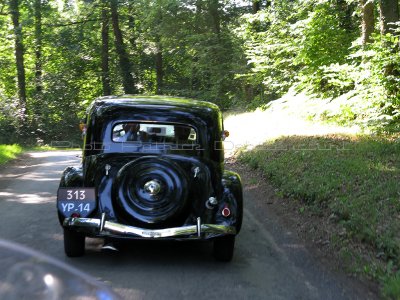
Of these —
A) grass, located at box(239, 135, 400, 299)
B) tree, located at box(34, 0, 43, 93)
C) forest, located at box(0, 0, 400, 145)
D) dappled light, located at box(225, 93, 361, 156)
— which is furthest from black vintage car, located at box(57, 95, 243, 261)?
tree, located at box(34, 0, 43, 93)

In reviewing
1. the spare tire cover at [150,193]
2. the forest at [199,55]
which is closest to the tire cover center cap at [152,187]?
the spare tire cover at [150,193]

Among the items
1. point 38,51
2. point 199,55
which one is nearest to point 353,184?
point 199,55

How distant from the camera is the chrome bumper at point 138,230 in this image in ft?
17.1

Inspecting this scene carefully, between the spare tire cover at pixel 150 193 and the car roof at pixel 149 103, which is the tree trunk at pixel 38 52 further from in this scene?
the spare tire cover at pixel 150 193

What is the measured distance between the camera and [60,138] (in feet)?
101

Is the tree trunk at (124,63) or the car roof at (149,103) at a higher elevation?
the tree trunk at (124,63)

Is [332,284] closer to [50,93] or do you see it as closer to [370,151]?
[370,151]

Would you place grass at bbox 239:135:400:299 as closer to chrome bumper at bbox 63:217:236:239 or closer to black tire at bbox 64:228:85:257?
Result: chrome bumper at bbox 63:217:236:239

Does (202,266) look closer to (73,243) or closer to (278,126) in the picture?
(73,243)

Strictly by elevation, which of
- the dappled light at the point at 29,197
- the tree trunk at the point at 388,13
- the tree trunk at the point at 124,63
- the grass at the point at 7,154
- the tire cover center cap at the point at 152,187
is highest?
the tree trunk at the point at 124,63

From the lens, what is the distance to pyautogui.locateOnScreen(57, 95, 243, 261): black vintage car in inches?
209

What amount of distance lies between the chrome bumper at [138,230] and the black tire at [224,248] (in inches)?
11.5

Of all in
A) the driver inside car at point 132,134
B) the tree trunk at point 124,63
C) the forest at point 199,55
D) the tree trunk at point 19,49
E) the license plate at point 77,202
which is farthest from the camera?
the tree trunk at point 124,63

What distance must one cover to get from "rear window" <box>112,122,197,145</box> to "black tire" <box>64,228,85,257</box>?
144 centimetres
